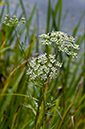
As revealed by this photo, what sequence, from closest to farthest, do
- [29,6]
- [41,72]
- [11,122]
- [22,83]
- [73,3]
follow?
[41,72]
[11,122]
[22,83]
[29,6]
[73,3]

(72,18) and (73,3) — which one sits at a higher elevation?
(73,3)

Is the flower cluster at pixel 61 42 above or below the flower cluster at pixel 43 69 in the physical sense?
above

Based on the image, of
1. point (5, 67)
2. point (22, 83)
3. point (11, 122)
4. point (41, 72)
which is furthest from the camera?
point (5, 67)

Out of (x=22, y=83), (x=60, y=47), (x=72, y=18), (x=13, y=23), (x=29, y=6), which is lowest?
(x=22, y=83)

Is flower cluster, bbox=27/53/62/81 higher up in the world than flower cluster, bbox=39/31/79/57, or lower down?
lower down

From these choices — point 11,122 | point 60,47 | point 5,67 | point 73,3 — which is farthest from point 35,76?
point 73,3

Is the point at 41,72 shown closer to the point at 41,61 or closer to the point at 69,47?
the point at 41,61

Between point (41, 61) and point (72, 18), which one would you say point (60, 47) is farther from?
point (72, 18)

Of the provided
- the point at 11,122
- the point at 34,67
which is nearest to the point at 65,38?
the point at 34,67

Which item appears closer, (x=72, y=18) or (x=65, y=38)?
(x=65, y=38)
